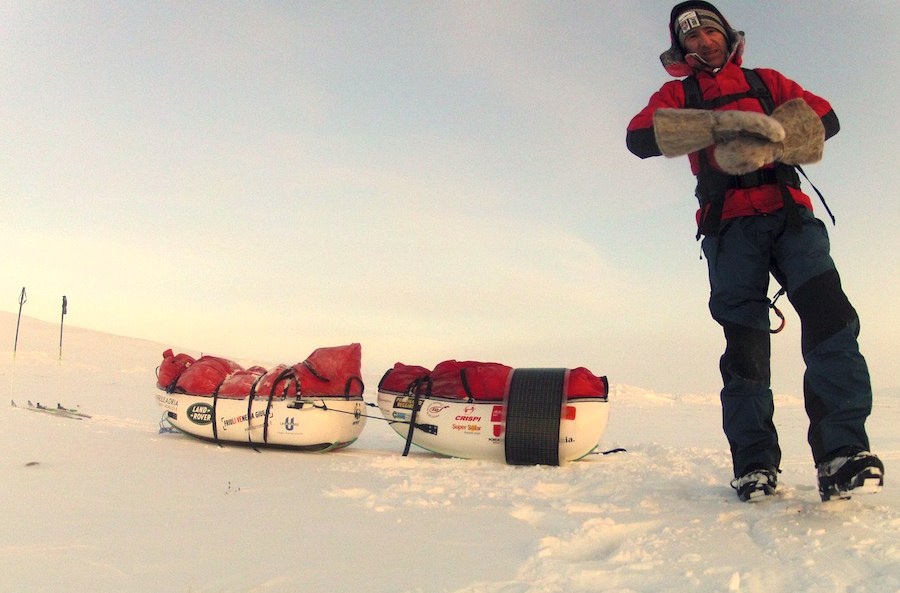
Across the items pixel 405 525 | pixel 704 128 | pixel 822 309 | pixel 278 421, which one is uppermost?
pixel 704 128

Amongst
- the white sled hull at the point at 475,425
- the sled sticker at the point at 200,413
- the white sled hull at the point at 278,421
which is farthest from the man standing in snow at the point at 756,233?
the sled sticker at the point at 200,413

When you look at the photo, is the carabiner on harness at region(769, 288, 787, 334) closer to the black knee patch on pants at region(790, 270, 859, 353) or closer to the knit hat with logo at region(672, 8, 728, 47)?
the black knee patch on pants at region(790, 270, 859, 353)

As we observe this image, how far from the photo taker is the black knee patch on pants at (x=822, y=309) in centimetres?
245

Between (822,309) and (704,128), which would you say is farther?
(704,128)

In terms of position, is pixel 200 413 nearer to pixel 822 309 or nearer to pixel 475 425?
pixel 475 425

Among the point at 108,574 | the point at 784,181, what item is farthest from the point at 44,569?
the point at 784,181

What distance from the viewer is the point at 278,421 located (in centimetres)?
458

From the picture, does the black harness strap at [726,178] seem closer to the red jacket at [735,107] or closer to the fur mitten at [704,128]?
the red jacket at [735,107]

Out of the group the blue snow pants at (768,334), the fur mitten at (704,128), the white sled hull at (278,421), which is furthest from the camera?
the white sled hull at (278,421)

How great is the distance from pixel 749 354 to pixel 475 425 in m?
2.15

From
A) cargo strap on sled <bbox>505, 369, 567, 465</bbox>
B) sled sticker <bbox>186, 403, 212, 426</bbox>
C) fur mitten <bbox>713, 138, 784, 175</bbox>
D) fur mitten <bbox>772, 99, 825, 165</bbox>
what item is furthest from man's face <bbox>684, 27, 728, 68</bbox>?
sled sticker <bbox>186, 403, 212, 426</bbox>

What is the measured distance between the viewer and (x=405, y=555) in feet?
6.38

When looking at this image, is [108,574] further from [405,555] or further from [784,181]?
[784,181]

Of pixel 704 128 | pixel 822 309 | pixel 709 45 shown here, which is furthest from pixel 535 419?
pixel 709 45
